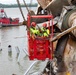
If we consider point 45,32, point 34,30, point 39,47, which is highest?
point 34,30

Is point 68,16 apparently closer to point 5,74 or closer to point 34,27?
point 34,27

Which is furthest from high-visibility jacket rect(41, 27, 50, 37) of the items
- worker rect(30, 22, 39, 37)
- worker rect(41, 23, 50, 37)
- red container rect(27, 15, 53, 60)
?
worker rect(30, 22, 39, 37)

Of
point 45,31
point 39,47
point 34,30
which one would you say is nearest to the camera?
point 39,47

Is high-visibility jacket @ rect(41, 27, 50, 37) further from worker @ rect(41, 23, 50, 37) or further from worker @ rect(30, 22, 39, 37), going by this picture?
worker @ rect(30, 22, 39, 37)

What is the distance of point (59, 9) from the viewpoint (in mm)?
15609

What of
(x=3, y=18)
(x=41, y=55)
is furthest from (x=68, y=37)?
(x=3, y=18)

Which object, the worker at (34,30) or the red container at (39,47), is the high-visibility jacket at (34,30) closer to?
the worker at (34,30)

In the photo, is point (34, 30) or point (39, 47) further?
point (34, 30)

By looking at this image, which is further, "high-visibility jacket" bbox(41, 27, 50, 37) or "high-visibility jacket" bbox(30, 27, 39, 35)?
"high-visibility jacket" bbox(41, 27, 50, 37)

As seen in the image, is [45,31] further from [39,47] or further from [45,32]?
[39,47]

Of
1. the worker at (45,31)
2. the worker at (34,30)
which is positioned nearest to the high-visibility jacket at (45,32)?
the worker at (45,31)

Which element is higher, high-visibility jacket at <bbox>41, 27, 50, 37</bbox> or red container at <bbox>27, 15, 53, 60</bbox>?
high-visibility jacket at <bbox>41, 27, 50, 37</bbox>

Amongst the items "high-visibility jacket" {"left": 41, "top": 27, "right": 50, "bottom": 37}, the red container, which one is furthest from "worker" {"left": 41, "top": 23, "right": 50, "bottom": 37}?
the red container

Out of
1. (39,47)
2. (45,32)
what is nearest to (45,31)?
(45,32)
